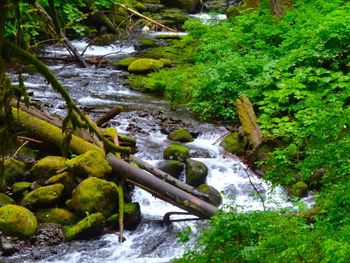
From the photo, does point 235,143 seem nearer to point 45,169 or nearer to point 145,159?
point 145,159

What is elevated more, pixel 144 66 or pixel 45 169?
pixel 45 169

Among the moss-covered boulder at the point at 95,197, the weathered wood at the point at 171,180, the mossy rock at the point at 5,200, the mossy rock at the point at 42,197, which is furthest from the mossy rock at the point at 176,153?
the mossy rock at the point at 5,200

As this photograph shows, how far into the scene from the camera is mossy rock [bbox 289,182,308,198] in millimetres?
8469

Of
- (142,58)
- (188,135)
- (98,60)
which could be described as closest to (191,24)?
(142,58)

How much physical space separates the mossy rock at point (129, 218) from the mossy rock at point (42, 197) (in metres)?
0.90

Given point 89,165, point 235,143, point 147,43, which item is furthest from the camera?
point 147,43

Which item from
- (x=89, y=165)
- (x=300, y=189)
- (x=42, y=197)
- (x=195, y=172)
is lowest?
(x=300, y=189)

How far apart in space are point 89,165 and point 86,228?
108 cm

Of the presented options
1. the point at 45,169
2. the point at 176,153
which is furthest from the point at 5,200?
the point at 176,153

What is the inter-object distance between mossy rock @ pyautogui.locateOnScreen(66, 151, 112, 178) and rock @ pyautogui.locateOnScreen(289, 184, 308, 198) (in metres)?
3.15

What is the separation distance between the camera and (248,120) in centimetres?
1054

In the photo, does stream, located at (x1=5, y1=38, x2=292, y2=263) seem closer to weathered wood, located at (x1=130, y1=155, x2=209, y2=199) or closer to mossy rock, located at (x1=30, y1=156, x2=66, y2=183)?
weathered wood, located at (x1=130, y1=155, x2=209, y2=199)

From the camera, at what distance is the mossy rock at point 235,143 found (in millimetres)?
10273

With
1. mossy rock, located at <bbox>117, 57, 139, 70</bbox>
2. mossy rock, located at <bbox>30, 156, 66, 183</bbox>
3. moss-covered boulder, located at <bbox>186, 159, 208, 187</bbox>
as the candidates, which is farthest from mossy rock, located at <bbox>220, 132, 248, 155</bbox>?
mossy rock, located at <bbox>117, 57, 139, 70</bbox>
